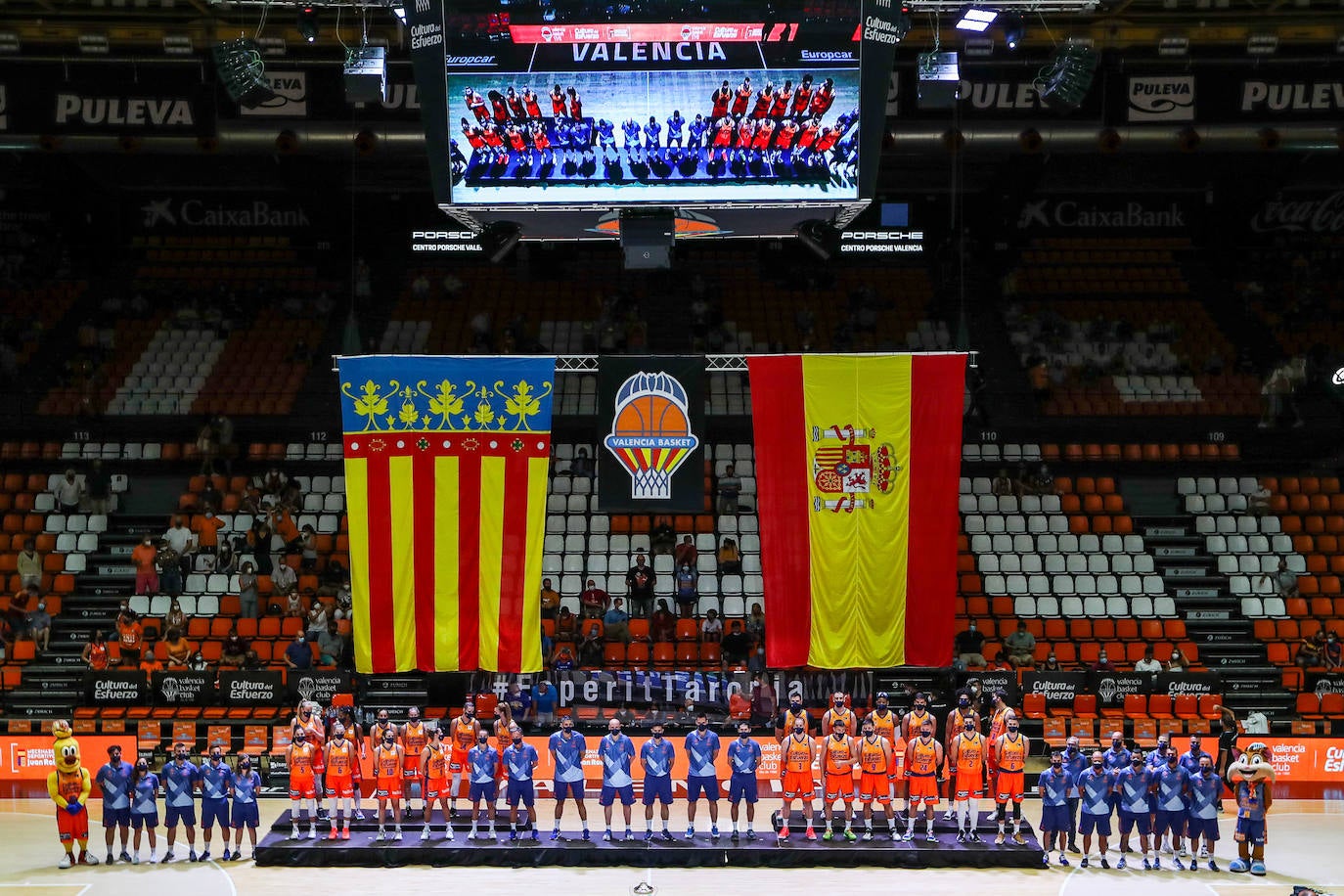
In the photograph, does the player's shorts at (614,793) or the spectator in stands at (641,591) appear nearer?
the player's shorts at (614,793)

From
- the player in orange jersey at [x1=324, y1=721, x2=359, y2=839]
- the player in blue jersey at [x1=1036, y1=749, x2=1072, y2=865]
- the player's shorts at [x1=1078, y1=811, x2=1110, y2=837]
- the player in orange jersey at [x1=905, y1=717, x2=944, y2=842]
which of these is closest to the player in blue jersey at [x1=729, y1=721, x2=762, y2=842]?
the player in orange jersey at [x1=905, y1=717, x2=944, y2=842]

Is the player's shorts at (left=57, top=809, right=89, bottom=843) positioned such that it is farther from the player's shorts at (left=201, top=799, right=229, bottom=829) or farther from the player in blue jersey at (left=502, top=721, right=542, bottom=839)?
the player in blue jersey at (left=502, top=721, right=542, bottom=839)

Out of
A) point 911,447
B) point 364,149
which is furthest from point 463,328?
point 911,447

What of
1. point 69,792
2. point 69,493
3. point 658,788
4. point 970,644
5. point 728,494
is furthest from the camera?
point 69,493

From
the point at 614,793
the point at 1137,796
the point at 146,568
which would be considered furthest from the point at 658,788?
the point at 146,568

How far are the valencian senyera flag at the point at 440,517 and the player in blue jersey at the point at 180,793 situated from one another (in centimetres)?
252

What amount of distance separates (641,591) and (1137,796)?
32.5 ft

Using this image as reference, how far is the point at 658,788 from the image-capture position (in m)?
19.2

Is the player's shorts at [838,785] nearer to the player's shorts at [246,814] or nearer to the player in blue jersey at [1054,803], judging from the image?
the player in blue jersey at [1054,803]

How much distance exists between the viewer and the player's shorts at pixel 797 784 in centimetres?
1948

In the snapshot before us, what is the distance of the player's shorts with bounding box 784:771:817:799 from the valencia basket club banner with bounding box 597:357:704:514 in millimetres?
3817

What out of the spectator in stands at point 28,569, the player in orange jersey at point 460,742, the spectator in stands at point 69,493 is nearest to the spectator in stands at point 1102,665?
the player in orange jersey at point 460,742

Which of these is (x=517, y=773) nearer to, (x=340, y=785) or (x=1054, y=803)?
(x=340, y=785)

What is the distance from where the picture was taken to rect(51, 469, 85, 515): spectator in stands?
28.2m
